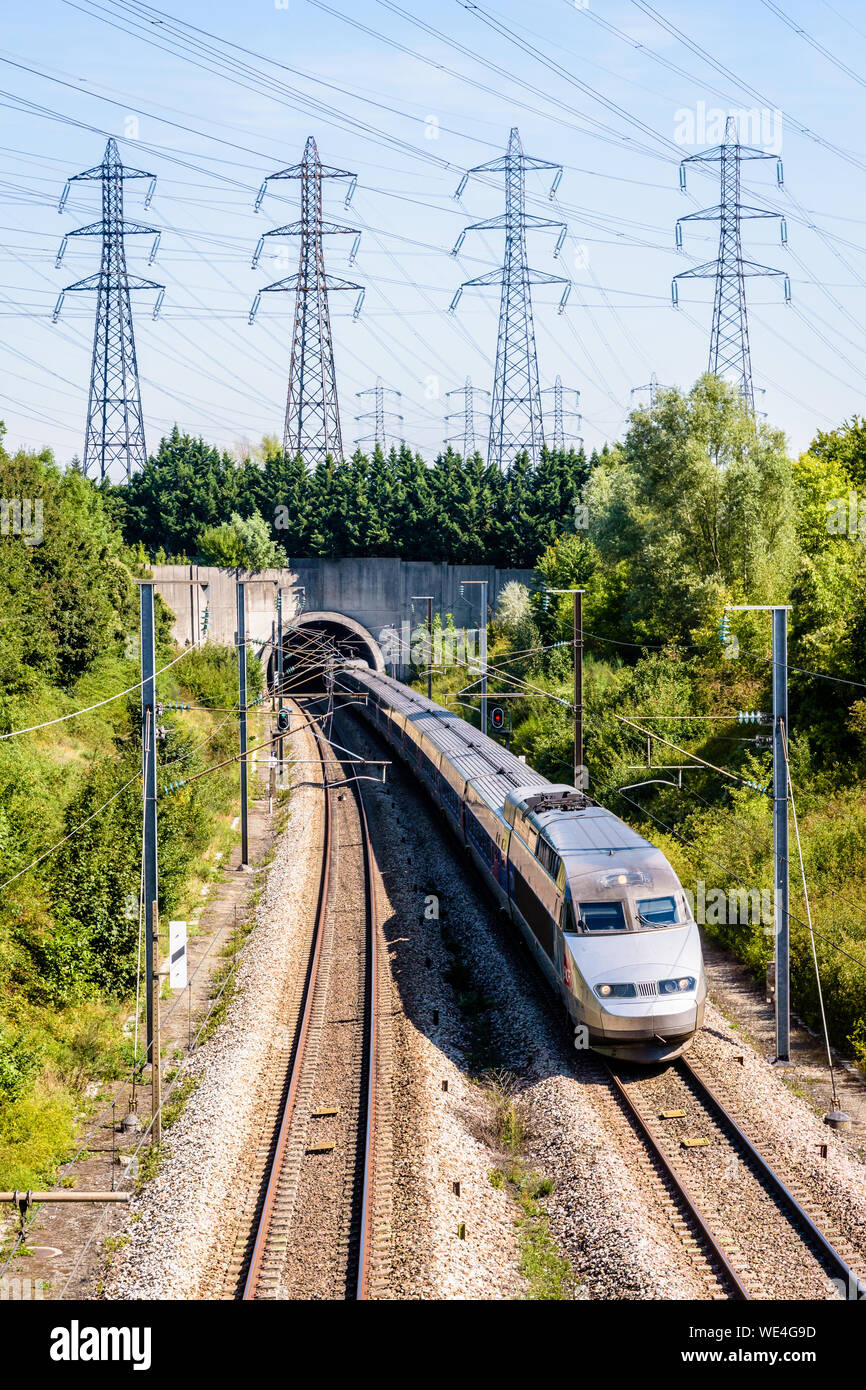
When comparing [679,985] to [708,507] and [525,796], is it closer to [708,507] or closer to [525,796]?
[525,796]

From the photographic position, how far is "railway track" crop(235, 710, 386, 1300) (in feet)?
40.4

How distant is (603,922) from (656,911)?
86 cm

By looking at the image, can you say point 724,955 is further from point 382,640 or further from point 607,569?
point 382,640

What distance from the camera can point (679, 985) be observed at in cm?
1647

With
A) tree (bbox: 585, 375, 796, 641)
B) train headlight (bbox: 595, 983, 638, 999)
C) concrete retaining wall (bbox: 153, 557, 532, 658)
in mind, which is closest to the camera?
train headlight (bbox: 595, 983, 638, 999)

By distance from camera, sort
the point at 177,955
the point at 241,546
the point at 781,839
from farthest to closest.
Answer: the point at 241,546 < the point at 177,955 < the point at 781,839

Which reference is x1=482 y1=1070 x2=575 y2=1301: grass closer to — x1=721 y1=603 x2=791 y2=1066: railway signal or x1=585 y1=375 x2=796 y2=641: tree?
x1=721 y1=603 x2=791 y2=1066: railway signal

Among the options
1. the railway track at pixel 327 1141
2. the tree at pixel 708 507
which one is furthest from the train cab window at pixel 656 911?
the tree at pixel 708 507

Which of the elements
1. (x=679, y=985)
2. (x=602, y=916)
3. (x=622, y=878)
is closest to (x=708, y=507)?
(x=622, y=878)

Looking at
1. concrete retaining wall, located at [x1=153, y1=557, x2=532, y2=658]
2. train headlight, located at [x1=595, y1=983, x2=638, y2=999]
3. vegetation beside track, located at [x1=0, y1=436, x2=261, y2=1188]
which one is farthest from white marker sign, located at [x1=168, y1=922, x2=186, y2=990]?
concrete retaining wall, located at [x1=153, y1=557, x2=532, y2=658]

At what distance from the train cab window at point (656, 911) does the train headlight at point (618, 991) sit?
4.11ft

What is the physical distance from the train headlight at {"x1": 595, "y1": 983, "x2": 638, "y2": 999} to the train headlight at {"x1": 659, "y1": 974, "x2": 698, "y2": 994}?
435 millimetres

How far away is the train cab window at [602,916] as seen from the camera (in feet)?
56.8

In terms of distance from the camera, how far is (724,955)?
76.4 ft
